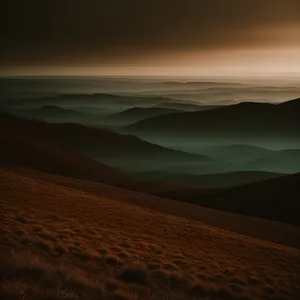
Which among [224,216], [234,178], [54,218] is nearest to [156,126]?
[234,178]

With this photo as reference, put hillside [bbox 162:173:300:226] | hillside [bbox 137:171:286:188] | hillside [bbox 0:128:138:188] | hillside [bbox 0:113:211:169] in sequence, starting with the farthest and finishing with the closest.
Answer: hillside [bbox 0:113:211:169], hillside [bbox 137:171:286:188], hillside [bbox 0:128:138:188], hillside [bbox 162:173:300:226]

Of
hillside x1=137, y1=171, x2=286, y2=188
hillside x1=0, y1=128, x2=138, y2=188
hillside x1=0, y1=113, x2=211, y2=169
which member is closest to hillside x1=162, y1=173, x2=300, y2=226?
hillside x1=0, y1=128, x2=138, y2=188

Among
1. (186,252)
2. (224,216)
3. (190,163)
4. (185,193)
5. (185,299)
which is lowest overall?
(190,163)

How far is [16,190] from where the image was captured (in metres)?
15.7

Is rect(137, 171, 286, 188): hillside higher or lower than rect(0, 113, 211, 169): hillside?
lower

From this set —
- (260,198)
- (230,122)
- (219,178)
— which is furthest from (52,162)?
(230,122)

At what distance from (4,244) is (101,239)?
315cm

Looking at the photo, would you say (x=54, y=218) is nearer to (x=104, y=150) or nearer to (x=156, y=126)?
(x=104, y=150)

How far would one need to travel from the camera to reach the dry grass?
587cm

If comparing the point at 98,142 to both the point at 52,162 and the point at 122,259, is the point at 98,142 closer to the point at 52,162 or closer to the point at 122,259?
the point at 52,162

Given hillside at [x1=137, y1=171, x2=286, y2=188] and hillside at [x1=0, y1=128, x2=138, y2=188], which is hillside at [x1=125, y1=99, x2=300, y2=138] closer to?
hillside at [x1=137, y1=171, x2=286, y2=188]

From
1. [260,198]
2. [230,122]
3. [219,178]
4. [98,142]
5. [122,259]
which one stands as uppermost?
[122,259]

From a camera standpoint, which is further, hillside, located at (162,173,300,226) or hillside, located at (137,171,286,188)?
hillside, located at (137,171,286,188)

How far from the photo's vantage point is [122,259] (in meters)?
8.40
